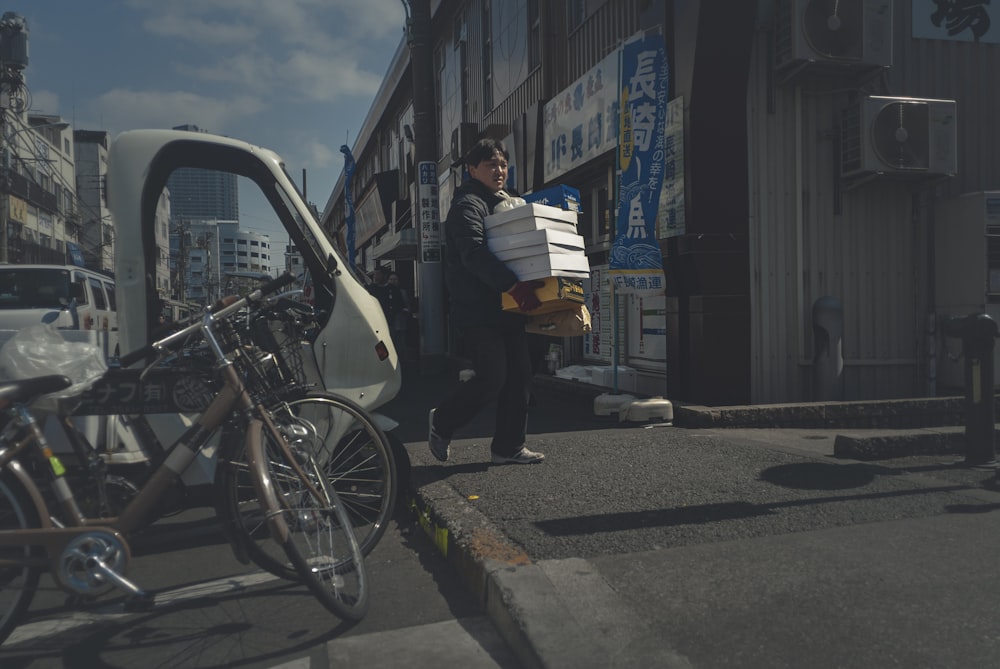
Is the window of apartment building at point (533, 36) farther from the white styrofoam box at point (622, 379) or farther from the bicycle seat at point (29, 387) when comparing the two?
the bicycle seat at point (29, 387)

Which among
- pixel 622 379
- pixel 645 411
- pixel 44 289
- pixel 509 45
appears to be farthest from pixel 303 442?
pixel 509 45

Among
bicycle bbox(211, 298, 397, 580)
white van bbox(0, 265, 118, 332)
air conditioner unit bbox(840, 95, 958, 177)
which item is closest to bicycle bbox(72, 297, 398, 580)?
bicycle bbox(211, 298, 397, 580)

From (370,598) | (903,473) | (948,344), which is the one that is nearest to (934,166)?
(948,344)

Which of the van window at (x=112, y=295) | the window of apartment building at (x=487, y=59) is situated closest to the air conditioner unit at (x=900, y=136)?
the van window at (x=112, y=295)

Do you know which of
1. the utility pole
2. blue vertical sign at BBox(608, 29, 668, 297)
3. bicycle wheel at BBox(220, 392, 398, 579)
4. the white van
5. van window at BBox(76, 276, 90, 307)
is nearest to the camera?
bicycle wheel at BBox(220, 392, 398, 579)

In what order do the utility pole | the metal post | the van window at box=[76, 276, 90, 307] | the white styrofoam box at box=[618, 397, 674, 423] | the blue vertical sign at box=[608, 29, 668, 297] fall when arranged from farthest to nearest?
1. the utility pole
2. the van window at box=[76, 276, 90, 307]
3. the blue vertical sign at box=[608, 29, 668, 297]
4. the white styrofoam box at box=[618, 397, 674, 423]
5. the metal post

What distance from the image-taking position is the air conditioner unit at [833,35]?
6.30 m

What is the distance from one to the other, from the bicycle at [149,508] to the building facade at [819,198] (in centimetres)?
416

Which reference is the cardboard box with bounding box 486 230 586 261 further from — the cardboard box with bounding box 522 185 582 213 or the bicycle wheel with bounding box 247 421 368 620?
the bicycle wheel with bounding box 247 421 368 620

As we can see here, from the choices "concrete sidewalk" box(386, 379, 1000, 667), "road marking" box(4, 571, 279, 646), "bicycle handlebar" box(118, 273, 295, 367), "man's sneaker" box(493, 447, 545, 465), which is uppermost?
"bicycle handlebar" box(118, 273, 295, 367)

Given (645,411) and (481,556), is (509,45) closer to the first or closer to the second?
(645,411)

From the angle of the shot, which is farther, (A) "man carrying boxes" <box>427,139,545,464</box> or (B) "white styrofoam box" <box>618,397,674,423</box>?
(B) "white styrofoam box" <box>618,397,674,423</box>

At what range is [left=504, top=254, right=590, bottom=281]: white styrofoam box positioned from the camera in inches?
159

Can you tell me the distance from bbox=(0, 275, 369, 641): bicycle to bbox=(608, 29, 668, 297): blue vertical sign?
4058mm
